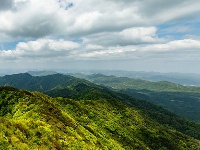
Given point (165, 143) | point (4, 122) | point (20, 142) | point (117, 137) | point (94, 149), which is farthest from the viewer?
point (165, 143)

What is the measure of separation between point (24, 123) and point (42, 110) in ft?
80.4

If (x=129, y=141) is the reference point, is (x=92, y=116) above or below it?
above

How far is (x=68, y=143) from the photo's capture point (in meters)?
68.4

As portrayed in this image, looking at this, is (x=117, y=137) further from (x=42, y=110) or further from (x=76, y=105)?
(x=42, y=110)

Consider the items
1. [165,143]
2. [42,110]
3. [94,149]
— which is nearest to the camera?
[94,149]

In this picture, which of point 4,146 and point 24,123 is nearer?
point 4,146

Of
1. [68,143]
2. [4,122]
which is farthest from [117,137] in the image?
[4,122]

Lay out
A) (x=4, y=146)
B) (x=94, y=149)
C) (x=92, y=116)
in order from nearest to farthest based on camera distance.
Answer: (x=4, y=146), (x=94, y=149), (x=92, y=116)

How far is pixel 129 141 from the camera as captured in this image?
490ft

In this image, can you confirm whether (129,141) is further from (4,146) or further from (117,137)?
(4,146)

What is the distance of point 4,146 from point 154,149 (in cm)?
13454

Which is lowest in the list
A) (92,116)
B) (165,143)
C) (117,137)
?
(165,143)

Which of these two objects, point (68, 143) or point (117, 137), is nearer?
point (68, 143)

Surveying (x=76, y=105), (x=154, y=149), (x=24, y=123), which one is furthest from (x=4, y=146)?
(x=154, y=149)
